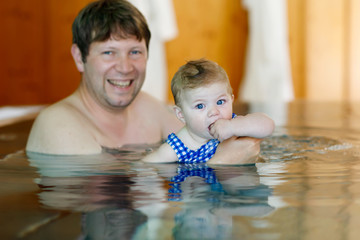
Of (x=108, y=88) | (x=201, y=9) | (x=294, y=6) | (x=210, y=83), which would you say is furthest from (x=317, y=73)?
(x=210, y=83)

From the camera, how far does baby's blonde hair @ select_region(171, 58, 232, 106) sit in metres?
1.80

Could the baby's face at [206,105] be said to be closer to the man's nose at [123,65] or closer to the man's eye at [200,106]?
the man's eye at [200,106]

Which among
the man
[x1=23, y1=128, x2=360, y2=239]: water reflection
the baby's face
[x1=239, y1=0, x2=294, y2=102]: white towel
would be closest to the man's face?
the man

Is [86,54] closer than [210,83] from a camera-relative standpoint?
No

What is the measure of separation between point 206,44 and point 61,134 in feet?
16.1

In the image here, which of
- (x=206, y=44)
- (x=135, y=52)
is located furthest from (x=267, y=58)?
(x=135, y=52)

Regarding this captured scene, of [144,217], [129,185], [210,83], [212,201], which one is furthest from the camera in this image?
[210,83]

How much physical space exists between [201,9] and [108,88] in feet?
15.3

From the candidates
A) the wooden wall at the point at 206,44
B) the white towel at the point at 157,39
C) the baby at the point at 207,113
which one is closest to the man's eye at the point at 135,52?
the baby at the point at 207,113

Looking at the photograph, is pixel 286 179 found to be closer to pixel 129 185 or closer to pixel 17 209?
pixel 129 185

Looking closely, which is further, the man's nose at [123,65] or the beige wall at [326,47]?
the beige wall at [326,47]

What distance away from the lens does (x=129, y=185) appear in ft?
4.57

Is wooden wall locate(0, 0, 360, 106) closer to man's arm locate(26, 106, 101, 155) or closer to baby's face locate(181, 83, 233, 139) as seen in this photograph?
man's arm locate(26, 106, 101, 155)

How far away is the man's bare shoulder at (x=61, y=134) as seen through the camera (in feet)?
7.37
